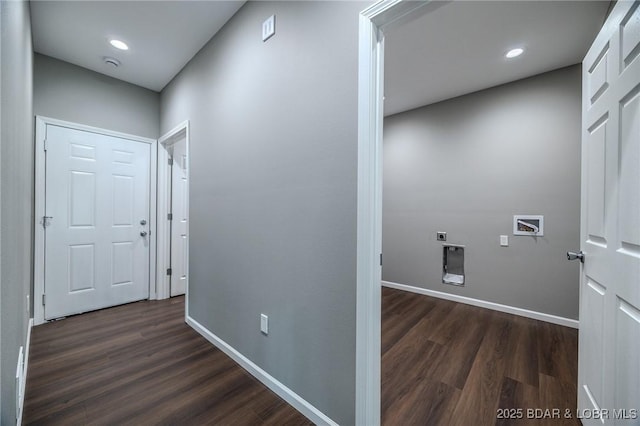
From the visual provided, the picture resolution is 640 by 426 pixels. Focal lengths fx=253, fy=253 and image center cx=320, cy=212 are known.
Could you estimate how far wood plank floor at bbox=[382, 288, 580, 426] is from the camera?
1.49m

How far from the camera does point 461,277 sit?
342 centimetres

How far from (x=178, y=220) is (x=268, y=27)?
2780 millimetres

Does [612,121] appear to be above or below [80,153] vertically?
below

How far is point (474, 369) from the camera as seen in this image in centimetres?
189

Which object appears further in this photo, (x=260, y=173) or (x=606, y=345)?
(x=260, y=173)

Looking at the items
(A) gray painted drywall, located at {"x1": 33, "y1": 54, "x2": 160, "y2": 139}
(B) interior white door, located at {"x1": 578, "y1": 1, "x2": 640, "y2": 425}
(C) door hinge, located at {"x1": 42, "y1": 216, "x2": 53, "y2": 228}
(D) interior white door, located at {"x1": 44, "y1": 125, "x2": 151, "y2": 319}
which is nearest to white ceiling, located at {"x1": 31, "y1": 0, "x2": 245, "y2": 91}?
(A) gray painted drywall, located at {"x1": 33, "y1": 54, "x2": 160, "y2": 139}

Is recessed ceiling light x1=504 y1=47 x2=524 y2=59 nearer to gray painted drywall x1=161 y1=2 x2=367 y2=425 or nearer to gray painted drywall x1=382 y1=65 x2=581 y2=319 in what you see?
gray painted drywall x1=382 y1=65 x2=581 y2=319

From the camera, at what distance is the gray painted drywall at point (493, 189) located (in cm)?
268

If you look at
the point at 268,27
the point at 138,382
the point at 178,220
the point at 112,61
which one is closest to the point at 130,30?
the point at 112,61

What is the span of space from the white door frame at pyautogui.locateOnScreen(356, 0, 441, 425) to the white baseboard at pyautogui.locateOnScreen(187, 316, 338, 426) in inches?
12.1

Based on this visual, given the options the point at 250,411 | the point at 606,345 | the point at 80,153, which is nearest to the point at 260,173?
the point at 250,411

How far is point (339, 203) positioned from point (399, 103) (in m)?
2.96

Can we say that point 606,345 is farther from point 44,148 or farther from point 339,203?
point 44,148

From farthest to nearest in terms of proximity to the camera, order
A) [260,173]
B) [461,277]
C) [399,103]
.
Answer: [399,103] < [461,277] < [260,173]
